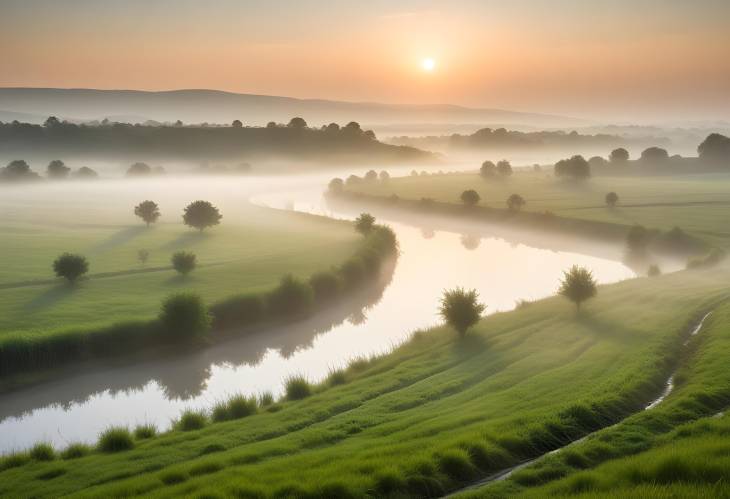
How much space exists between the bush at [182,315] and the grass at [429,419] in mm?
12762

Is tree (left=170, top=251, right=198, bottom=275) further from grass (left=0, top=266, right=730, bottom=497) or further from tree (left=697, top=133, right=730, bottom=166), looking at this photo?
tree (left=697, top=133, right=730, bottom=166)

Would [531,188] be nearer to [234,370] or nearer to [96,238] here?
[96,238]

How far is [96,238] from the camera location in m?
77.9


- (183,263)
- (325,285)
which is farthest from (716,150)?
(183,263)

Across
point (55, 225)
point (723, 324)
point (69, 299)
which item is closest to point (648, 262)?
point (723, 324)

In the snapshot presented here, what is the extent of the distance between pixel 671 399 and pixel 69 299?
40.5m

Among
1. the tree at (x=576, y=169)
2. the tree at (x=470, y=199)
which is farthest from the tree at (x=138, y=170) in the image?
the tree at (x=576, y=169)

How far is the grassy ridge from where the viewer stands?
13961mm

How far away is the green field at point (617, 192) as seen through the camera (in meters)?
87.2

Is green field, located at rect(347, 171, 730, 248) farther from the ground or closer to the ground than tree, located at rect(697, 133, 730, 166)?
closer to the ground

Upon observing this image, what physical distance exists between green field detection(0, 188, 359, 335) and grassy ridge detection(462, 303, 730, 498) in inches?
1267

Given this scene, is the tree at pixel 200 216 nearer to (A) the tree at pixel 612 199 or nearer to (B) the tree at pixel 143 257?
(B) the tree at pixel 143 257

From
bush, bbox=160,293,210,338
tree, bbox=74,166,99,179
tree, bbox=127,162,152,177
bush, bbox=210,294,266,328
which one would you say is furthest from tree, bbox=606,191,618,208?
tree, bbox=127,162,152,177

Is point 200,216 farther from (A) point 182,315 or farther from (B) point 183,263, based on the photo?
(A) point 182,315
